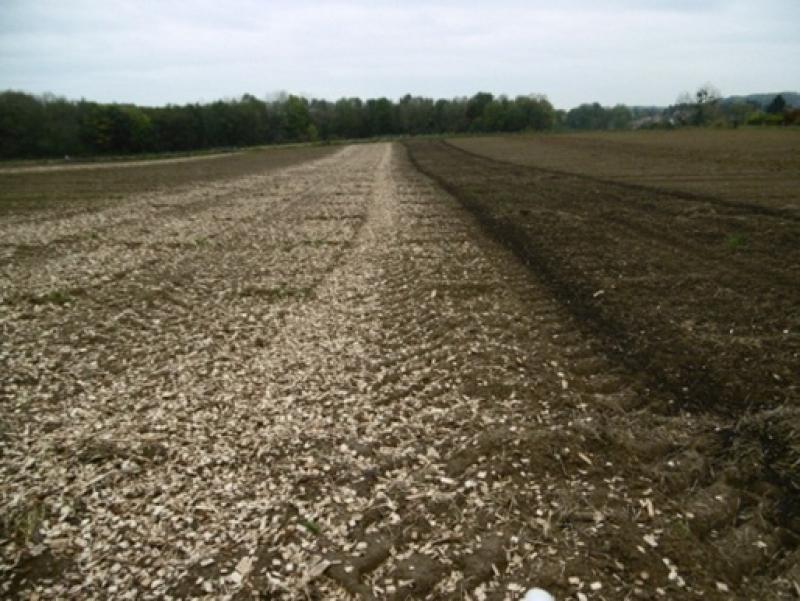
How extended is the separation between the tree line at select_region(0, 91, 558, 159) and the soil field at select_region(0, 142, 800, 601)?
119 m

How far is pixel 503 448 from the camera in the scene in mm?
7441

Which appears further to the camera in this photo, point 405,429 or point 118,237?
point 118,237

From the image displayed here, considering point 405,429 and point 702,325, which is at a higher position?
point 702,325

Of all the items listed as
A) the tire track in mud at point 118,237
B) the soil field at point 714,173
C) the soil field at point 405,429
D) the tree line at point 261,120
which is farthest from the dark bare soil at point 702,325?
the tree line at point 261,120

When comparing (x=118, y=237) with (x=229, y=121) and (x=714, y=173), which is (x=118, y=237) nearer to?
(x=714, y=173)

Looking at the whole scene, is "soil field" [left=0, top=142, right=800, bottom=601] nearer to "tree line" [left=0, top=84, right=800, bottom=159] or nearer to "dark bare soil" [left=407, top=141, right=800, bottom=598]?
"dark bare soil" [left=407, top=141, right=800, bottom=598]

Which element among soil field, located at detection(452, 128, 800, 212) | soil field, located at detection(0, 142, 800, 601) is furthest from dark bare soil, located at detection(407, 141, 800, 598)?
soil field, located at detection(452, 128, 800, 212)

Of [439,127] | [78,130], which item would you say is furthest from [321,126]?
[78,130]

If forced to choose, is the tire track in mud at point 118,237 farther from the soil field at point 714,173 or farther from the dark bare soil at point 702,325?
Answer: the soil field at point 714,173

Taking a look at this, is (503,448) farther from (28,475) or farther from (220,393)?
(28,475)

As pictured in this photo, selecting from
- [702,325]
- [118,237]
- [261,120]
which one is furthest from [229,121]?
[702,325]

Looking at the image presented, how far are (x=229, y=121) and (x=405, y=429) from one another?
5927 inches

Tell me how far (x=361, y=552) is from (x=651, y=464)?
13.7 ft

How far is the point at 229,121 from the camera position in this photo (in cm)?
14025
